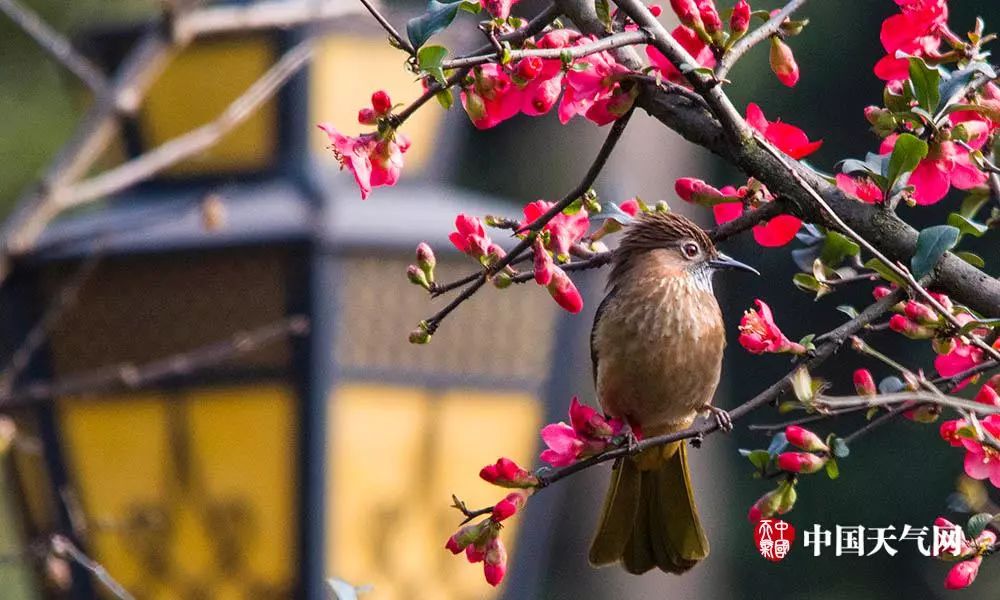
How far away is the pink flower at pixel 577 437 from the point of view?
1.89 meters

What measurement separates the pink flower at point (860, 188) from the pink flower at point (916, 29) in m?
0.18

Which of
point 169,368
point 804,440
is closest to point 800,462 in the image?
point 804,440

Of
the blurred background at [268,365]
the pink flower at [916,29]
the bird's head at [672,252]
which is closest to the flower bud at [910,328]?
the pink flower at [916,29]

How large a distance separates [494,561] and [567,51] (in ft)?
2.16

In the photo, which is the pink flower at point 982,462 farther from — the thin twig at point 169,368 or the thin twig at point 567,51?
the thin twig at point 169,368

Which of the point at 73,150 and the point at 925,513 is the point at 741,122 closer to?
the point at 73,150

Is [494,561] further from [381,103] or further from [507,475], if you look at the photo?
[381,103]

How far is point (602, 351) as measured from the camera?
3051mm

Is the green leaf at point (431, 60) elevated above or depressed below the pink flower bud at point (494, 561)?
above

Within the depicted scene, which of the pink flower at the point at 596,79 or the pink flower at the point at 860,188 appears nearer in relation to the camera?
the pink flower at the point at 596,79

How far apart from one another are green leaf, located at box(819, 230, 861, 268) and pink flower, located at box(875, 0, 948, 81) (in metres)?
0.22

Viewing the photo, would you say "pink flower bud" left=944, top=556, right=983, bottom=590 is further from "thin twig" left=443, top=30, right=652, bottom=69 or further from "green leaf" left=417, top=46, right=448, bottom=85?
"green leaf" left=417, top=46, right=448, bottom=85

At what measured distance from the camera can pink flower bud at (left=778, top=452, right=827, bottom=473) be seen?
1822 millimetres

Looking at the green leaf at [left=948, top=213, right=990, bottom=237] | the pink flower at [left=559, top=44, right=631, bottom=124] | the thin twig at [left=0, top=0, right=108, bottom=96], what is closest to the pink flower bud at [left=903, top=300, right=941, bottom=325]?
the green leaf at [left=948, top=213, right=990, bottom=237]
